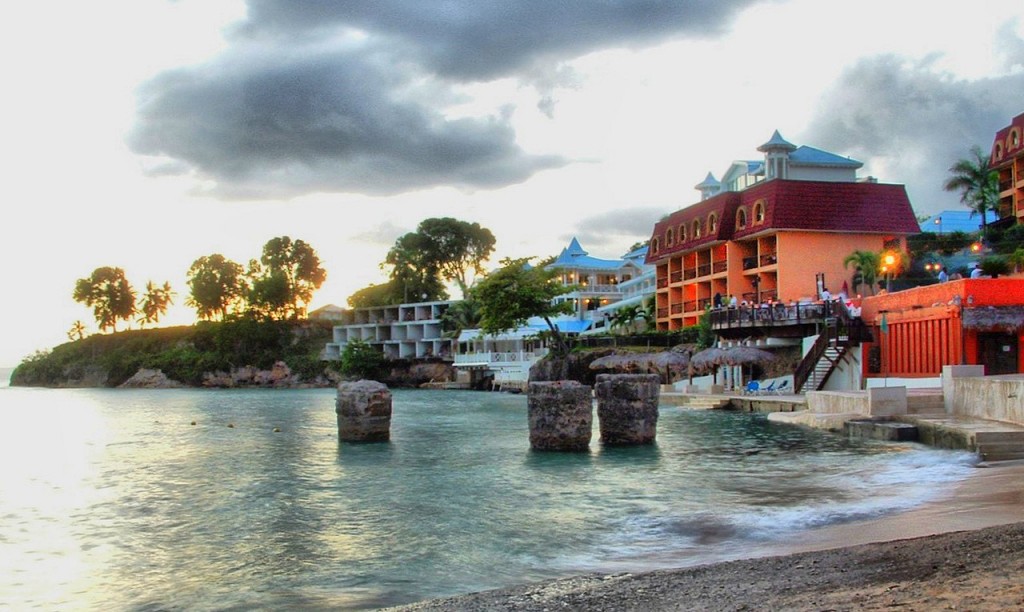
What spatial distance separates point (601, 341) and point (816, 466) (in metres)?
44.8

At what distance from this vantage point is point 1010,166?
59.0m

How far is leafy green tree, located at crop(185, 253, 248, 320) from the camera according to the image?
115 metres

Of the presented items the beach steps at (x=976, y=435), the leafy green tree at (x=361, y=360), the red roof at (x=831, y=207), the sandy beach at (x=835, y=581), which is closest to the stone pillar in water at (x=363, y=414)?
the beach steps at (x=976, y=435)

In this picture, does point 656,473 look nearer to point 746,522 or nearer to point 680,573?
point 746,522

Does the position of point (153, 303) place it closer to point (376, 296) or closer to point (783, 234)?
point (376, 296)

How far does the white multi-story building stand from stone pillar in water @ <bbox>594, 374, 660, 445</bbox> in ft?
237

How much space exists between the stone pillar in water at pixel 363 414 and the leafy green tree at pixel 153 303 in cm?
11345

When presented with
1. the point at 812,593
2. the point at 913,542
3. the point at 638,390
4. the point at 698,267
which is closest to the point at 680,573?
the point at 812,593

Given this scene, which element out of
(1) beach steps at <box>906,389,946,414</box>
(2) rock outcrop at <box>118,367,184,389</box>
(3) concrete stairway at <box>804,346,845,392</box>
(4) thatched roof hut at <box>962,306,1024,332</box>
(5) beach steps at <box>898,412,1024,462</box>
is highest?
(4) thatched roof hut at <box>962,306,1024,332</box>

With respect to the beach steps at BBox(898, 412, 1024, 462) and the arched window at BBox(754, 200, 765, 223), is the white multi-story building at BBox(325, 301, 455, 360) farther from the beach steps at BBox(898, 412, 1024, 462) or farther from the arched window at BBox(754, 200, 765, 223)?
the beach steps at BBox(898, 412, 1024, 462)

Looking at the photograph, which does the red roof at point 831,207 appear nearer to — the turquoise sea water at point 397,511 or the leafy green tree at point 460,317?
the turquoise sea water at point 397,511

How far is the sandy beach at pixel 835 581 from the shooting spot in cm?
574

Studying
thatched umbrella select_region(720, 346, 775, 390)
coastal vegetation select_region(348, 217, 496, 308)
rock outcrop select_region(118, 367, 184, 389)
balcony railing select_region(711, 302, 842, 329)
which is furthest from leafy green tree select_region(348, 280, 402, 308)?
thatched umbrella select_region(720, 346, 775, 390)

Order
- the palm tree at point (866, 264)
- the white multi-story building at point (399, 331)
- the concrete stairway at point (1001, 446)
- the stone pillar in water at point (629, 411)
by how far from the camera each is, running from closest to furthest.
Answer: the concrete stairway at point (1001, 446)
the stone pillar in water at point (629, 411)
the palm tree at point (866, 264)
the white multi-story building at point (399, 331)
